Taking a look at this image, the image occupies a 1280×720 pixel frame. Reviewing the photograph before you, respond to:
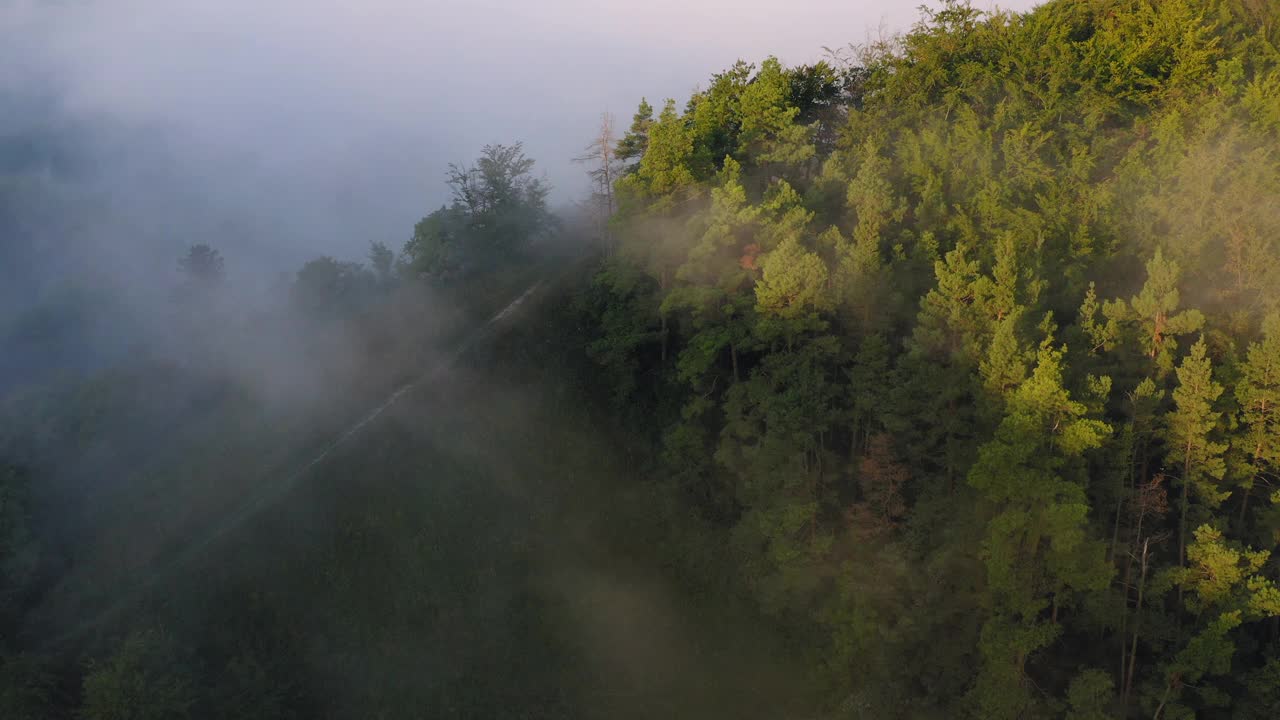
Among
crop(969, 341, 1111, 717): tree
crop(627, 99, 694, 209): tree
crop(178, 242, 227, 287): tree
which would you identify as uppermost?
crop(178, 242, 227, 287): tree

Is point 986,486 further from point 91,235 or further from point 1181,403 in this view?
point 91,235

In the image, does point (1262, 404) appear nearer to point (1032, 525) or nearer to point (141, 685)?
point (1032, 525)

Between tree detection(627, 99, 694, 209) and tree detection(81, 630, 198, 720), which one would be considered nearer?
tree detection(81, 630, 198, 720)

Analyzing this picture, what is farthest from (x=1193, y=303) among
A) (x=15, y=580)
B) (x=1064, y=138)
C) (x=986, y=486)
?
(x=15, y=580)

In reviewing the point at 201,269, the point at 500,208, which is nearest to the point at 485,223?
the point at 500,208

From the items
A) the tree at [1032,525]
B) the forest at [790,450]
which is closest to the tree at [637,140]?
the forest at [790,450]

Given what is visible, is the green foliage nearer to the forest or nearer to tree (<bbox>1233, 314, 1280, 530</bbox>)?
the forest

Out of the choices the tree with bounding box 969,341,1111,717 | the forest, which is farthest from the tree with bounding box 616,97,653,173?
the tree with bounding box 969,341,1111,717

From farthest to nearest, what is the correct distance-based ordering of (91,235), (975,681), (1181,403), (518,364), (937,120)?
(91,235) < (518,364) < (937,120) < (975,681) < (1181,403)
